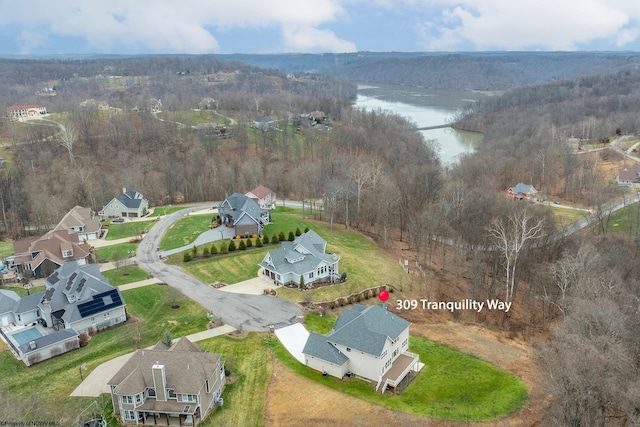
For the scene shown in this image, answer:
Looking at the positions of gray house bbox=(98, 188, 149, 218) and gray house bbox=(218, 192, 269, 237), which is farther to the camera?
gray house bbox=(98, 188, 149, 218)

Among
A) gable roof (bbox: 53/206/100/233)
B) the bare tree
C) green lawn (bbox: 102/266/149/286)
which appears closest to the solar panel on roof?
green lawn (bbox: 102/266/149/286)

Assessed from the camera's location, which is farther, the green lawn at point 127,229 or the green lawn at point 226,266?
the green lawn at point 127,229

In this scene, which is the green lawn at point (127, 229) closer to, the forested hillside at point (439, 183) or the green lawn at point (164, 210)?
the green lawn at point (164, 210)

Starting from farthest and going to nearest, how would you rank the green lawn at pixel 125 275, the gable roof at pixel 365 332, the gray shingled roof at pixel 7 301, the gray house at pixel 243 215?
the gray house at pixel 243 215, the green lawn at pixel 125 275, the gray shingled roof at pixel 7 301, the gable roof at pixel 365 332

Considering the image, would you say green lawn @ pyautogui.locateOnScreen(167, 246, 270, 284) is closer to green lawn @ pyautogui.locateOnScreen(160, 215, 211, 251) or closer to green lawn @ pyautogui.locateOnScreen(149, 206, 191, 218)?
green lawn @ pyautogui.locateOnScreen(160, 215, 211, 251)

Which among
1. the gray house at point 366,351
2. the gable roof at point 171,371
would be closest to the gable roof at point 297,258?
the gray house at point 366,351

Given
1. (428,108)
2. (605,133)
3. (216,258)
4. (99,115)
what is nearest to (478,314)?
(216,258)
